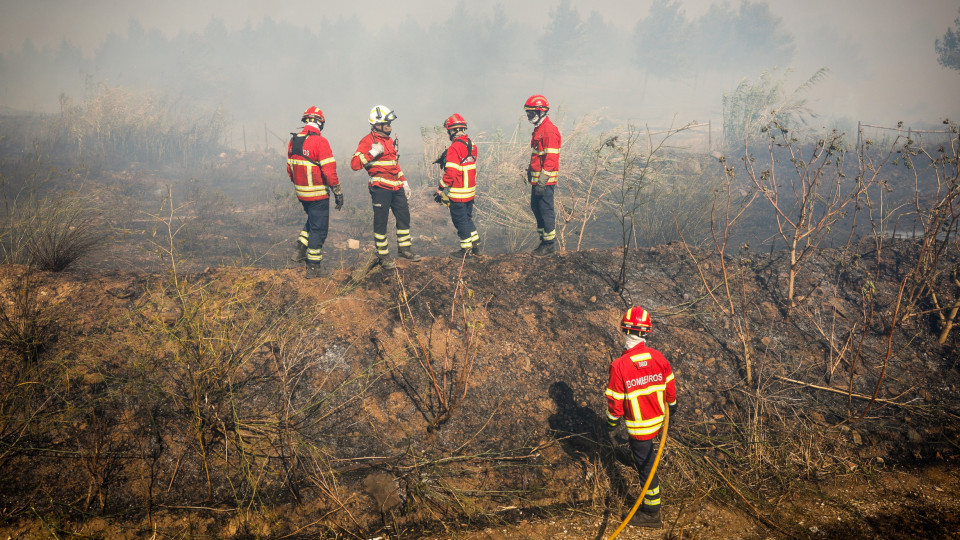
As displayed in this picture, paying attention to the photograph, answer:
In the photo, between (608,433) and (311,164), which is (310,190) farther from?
(608,433)

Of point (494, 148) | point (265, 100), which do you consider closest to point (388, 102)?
point (265, 100)

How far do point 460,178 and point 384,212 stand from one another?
1.11 m

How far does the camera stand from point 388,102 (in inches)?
1612

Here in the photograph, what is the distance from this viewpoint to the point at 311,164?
518 centimetres

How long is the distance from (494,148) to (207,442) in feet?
36.5

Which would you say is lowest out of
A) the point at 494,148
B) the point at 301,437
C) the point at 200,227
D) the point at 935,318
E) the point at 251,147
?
the point at 301,437

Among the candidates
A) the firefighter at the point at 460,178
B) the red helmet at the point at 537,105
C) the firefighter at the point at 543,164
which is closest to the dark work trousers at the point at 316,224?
the firefighter at the point at 460,178

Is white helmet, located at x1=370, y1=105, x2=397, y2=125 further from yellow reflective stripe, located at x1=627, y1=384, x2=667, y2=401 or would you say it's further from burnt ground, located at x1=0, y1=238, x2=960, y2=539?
yellow reflective stripe, located at x1=627, y1=384, x2=667, y2=401

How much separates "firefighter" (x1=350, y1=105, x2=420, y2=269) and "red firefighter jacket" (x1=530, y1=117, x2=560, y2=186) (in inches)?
73.0

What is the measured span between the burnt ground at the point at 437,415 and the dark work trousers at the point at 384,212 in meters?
0.47

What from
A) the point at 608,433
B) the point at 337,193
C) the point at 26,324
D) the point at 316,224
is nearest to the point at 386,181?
the point at 337,193

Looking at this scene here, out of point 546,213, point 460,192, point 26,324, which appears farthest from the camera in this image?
point 546,213

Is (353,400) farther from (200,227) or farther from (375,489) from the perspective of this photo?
(200,227)

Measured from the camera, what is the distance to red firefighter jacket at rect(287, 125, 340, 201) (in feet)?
16.9
